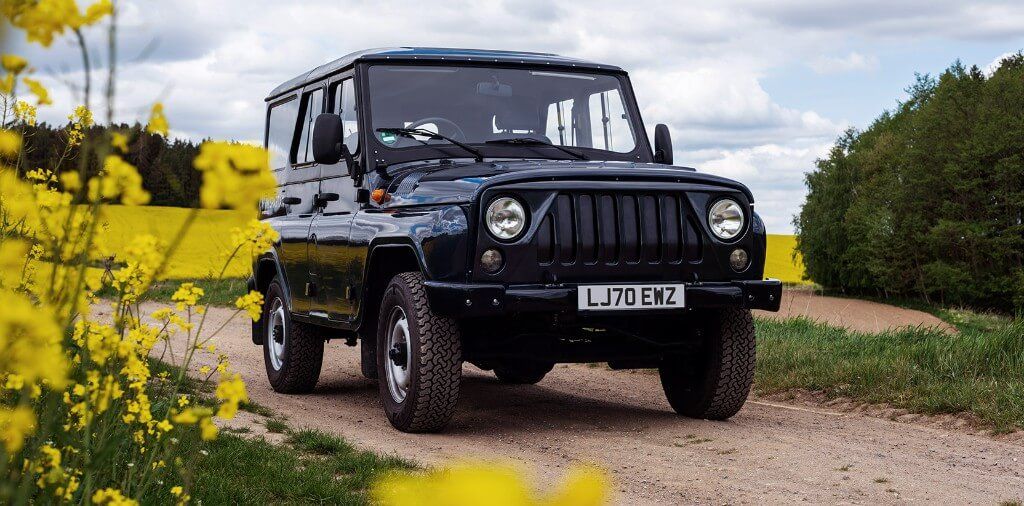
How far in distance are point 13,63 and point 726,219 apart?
5.14m

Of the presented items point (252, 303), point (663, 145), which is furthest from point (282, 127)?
point (252, 303)

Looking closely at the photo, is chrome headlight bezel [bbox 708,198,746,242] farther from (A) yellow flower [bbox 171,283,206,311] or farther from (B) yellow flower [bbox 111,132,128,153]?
(B) yellow flower [bbox 111,132,128,153]

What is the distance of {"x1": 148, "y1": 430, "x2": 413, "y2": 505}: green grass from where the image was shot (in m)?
4.59

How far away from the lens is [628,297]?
6266 mm

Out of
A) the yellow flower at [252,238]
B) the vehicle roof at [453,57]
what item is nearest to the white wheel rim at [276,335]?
the vehicle roof at [453,57]

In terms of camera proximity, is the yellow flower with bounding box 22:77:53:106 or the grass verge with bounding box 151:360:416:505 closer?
the yellow flower with bounding box 22:77:53:106

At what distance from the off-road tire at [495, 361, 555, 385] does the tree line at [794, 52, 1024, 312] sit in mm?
32634

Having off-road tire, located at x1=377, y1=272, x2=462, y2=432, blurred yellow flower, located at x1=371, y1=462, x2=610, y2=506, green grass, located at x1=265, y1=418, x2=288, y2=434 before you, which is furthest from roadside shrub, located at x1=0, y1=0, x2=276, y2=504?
off-road tire, located at x1=377, y1=272, x2=462, y2=432

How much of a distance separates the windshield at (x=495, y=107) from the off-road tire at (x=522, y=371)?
143 centimetres

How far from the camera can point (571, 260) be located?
245 inches

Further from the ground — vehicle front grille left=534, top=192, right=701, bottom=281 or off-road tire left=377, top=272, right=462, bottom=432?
vehicle front grille left=534, top=192, right=701, bottom=281

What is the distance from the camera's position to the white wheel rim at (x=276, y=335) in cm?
882

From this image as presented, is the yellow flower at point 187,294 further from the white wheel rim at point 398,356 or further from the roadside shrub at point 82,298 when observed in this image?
the white wheel rim at point 398,356

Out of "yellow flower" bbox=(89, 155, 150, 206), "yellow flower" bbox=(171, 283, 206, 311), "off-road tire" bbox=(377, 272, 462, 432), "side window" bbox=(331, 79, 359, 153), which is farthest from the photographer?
"side window" bbox=(331, 79, 359, 153)
